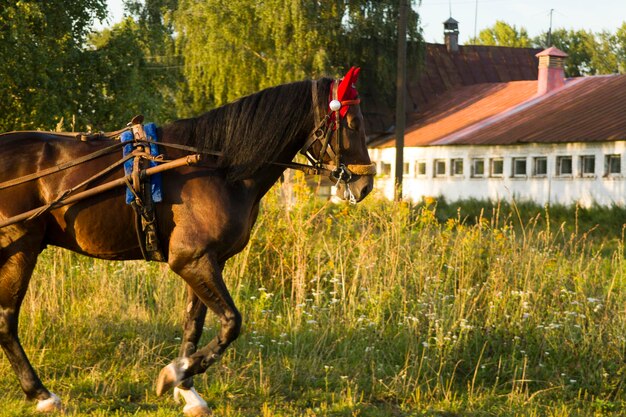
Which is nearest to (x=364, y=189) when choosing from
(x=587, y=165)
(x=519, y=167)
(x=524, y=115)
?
(x=587, y=165)

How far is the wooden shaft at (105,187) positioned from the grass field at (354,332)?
1.16m

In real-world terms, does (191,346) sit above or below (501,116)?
below

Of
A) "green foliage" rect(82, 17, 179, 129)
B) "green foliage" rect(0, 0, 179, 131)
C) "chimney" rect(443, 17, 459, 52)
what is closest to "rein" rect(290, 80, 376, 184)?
"green foliage" rect(0, 0, 179, 131)

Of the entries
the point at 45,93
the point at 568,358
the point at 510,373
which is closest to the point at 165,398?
the point at 510,373

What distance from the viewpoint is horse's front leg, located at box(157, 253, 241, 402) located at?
568 cm

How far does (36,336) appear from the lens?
7340mm

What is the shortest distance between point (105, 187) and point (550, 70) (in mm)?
30829

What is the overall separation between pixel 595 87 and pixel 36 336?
28151mm

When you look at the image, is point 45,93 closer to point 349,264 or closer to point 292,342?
point 349,264

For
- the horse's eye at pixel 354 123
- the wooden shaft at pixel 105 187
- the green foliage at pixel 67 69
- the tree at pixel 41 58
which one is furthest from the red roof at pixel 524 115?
the wooden shaft at pixel 105 187

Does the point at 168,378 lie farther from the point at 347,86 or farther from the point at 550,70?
the point at 550,70

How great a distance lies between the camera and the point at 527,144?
30.6 meters

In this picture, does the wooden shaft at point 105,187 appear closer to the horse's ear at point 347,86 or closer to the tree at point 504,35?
the horse's ear at point 347,86

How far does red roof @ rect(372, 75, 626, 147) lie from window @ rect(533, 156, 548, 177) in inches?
32.3
